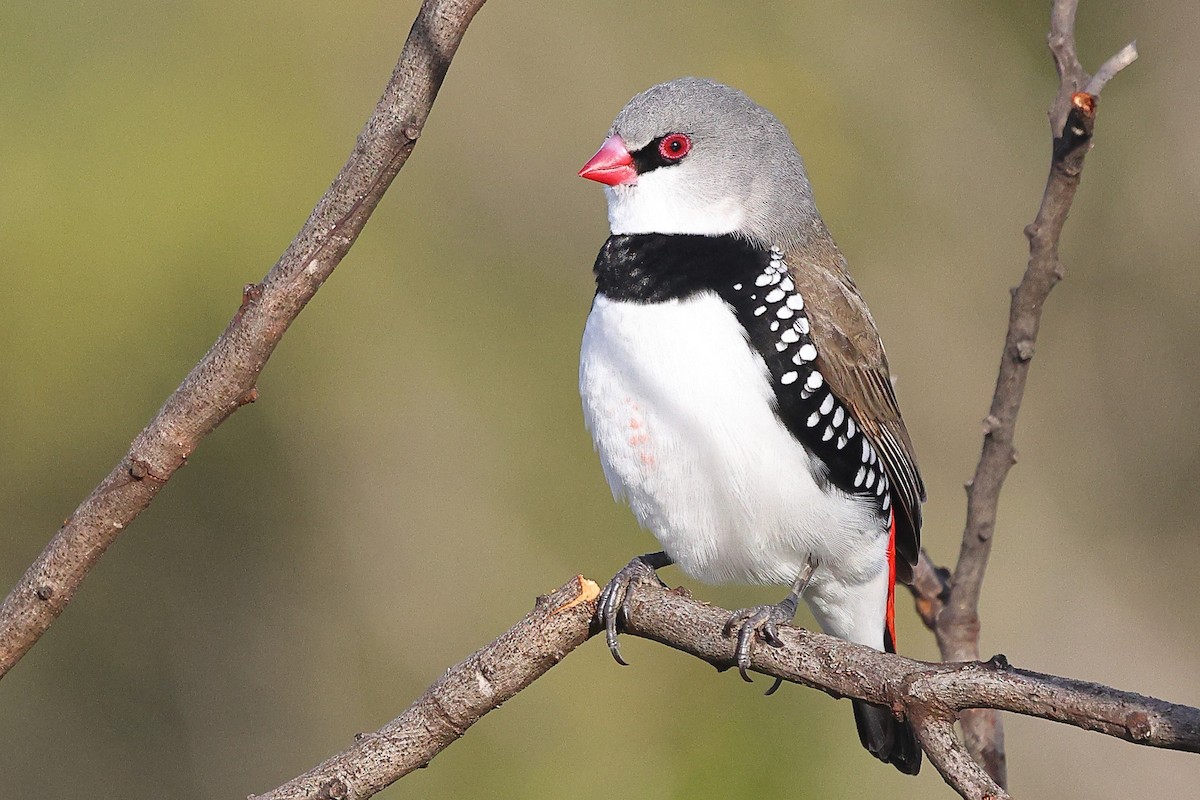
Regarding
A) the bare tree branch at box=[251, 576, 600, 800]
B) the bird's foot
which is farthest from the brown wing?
the bare tree branch at box=[251, 576, 600, 800]

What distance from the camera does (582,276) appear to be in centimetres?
620

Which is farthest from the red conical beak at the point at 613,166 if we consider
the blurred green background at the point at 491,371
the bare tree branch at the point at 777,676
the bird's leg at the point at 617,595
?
the blurred green background at the point at 491,371

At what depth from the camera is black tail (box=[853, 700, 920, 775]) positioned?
383 cm

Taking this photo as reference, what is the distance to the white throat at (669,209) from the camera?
373 centimetres

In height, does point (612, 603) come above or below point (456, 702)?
above

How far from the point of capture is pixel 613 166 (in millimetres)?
3762

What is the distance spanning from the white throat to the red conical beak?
0.09 ft

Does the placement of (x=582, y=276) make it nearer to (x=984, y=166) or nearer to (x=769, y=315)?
(x=984, y=166)

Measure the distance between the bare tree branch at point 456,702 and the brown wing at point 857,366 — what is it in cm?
115

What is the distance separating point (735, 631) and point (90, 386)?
3672 mm

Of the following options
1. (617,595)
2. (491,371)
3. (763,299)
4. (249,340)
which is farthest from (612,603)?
(491,371)

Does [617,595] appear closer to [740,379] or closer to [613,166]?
[740,379]

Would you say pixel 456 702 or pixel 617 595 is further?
pixel 617 595

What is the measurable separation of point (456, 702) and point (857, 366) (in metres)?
1.59
